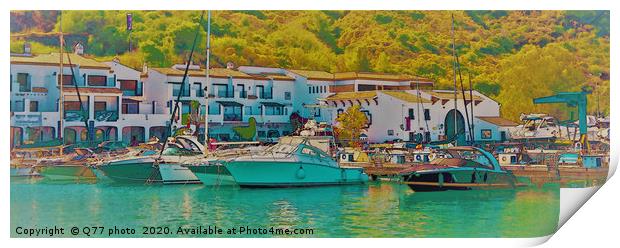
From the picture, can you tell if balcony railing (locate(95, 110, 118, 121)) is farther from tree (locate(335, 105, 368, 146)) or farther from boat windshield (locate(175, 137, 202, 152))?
tree (locate(335, 105, 368, 146))

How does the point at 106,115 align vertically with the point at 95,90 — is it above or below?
below

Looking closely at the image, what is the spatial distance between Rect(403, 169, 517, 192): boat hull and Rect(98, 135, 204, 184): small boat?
304cm

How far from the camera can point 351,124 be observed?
13.7m

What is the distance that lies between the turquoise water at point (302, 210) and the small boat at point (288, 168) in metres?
0.22

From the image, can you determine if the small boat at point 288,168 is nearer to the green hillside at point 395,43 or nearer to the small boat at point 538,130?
the green hillside at point 395,43

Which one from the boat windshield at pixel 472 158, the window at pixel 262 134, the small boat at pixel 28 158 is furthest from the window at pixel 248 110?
the boat windshield at pixel 472 158

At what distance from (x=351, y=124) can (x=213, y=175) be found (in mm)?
1947

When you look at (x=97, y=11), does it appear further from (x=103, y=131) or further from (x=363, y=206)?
(x=363, y=206)

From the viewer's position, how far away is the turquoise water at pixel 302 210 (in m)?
11.8

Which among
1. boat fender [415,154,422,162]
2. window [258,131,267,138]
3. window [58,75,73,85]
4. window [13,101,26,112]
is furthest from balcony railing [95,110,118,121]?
boat fender [415,154,422,162]

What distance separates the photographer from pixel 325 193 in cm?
1345

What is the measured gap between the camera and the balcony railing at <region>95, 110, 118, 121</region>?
43.2 ft

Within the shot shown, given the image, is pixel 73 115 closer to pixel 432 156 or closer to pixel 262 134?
pixel 262 134

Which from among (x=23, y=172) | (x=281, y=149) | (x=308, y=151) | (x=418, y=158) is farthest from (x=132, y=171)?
(x=418, y=158)
